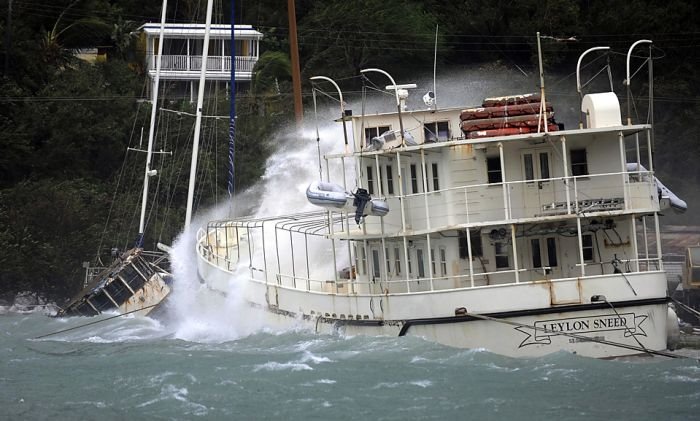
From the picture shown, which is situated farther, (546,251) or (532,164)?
(546,251)

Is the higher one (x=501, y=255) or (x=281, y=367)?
(x=501, y=255)

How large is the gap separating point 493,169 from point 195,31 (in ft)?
118

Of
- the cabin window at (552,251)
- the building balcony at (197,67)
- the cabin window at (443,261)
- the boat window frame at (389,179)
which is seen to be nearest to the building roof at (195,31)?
the building balcony at (197,67)

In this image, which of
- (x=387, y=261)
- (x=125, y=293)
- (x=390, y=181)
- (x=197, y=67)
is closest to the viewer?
(x=390, y=181)

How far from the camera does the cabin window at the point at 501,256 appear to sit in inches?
1203

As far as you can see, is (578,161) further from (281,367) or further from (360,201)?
(281,367)

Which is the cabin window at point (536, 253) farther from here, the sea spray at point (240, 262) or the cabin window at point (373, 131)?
the sea spray at point (240, 262)

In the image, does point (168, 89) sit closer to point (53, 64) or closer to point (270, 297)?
point (53, 64)

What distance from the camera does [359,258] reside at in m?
34.3

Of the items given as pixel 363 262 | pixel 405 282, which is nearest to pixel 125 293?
pixel 363 262

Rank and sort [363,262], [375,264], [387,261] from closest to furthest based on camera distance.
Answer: [387,261] < [375,264] < [363,262]

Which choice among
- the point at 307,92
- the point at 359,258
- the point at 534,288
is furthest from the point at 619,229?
the point at 307,92

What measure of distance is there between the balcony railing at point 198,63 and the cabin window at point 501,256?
115 ft

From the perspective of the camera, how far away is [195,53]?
65125 millimetres
